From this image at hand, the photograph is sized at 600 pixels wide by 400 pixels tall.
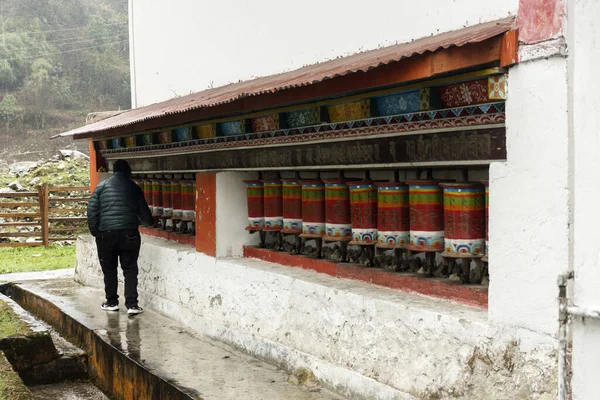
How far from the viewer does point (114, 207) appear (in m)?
7.67

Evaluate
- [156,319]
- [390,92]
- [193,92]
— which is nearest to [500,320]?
[390,92]

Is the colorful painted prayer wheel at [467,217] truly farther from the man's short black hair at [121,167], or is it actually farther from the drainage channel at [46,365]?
the man's short black hair at [121,167]

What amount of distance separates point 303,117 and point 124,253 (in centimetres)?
329

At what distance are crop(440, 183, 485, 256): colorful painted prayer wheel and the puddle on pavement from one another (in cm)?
352

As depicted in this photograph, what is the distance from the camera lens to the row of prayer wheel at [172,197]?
26.6 ft

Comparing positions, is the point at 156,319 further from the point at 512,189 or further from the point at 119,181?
the point at 512,189

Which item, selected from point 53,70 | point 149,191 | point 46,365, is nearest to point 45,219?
point 149,191

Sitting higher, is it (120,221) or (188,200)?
(188,200)

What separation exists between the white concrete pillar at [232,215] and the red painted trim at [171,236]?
1.15 meters

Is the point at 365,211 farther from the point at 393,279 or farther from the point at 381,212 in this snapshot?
the point at 393,279

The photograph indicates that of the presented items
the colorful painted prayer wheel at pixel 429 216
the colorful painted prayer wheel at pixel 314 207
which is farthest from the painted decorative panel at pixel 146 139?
the colorful painted prayer wheel at pixel 429 216

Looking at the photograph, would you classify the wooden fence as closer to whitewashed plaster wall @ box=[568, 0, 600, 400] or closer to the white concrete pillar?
the white concrete pillar

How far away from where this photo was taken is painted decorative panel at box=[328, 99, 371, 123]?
15.3 feet

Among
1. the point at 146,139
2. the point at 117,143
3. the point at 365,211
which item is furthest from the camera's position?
the point at 117,143
